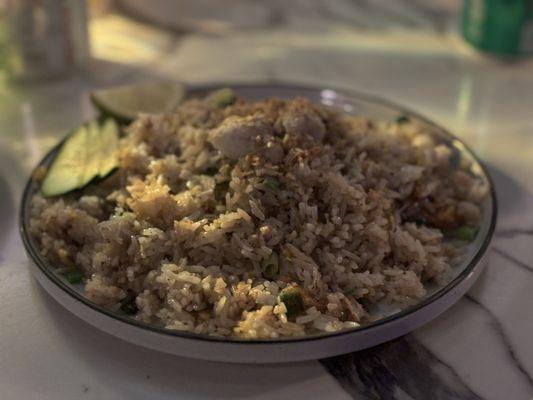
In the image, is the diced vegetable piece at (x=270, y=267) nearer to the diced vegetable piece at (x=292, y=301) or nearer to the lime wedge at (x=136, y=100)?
the diced vegetable piece at (x=292, y=301)

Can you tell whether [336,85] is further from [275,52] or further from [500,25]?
[500,25]

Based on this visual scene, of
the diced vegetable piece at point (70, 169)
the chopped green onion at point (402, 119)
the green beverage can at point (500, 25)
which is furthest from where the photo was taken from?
the green beverage can at point (500, 25)

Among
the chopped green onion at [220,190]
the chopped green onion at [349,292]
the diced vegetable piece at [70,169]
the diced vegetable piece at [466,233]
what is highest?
the chopped green onion at [220,190]

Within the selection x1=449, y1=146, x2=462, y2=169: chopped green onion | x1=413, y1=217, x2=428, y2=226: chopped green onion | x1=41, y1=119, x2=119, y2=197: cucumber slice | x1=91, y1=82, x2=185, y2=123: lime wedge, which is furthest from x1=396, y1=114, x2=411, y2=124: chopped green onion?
x1=41, y1=119, x2=119, y2=197: cucumber slice

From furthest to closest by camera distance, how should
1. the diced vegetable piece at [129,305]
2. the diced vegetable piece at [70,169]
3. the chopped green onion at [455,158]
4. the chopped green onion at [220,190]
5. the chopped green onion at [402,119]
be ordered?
the chopped green onion at [402,119] < the chopped green onion at [455,158] < the diced vegetable piece at [70,169] < the chopped green onion at [220,190] < the diced vegetable piece at [129,305]

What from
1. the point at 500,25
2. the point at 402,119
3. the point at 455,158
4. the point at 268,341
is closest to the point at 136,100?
the point at 402,119

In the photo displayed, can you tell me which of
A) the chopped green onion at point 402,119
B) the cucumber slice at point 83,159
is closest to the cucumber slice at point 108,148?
the cucumber slice at point 83,159

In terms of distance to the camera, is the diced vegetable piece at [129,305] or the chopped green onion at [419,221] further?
the chopped green onion at [419,221]
